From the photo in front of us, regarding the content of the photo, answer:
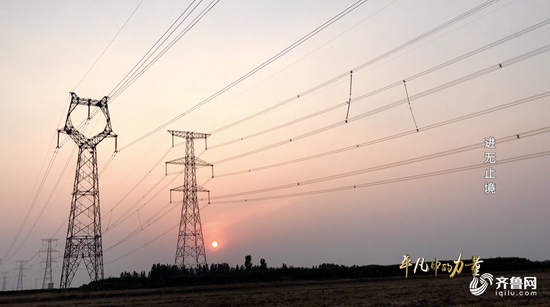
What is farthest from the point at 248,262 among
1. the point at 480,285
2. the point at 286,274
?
the point at 480,285

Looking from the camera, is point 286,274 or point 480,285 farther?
point 286,274

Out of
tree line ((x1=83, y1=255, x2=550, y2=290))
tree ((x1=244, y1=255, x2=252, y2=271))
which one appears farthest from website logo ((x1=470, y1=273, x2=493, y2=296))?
tree ((x1=244, y1=255, x2=252, y2=271))

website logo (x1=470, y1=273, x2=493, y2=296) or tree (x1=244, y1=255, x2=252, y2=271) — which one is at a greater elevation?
tree (x1=244, y1=255, x2=252, y2=271)

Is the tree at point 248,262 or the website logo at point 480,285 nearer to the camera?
the website logo at point 480,285

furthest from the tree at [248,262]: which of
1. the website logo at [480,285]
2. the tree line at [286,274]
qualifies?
the website logo at [480,285]

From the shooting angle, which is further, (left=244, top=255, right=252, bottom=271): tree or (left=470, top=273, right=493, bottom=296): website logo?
(left=244, top=255, right=252, bottom=271): tree

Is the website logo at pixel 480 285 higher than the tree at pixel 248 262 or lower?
lower

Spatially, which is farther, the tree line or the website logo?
the tree line

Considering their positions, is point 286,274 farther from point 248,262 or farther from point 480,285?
point 480,285

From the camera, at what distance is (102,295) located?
52.5 meters

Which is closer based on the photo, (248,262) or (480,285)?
(480,285)

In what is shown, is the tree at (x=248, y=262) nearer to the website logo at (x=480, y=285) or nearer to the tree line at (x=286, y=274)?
the tree line at (x=286, y=274)

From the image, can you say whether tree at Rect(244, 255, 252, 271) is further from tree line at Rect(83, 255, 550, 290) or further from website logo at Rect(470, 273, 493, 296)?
website logo at Rect(470, 273, 493, 296)

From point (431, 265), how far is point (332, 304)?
47763mm
